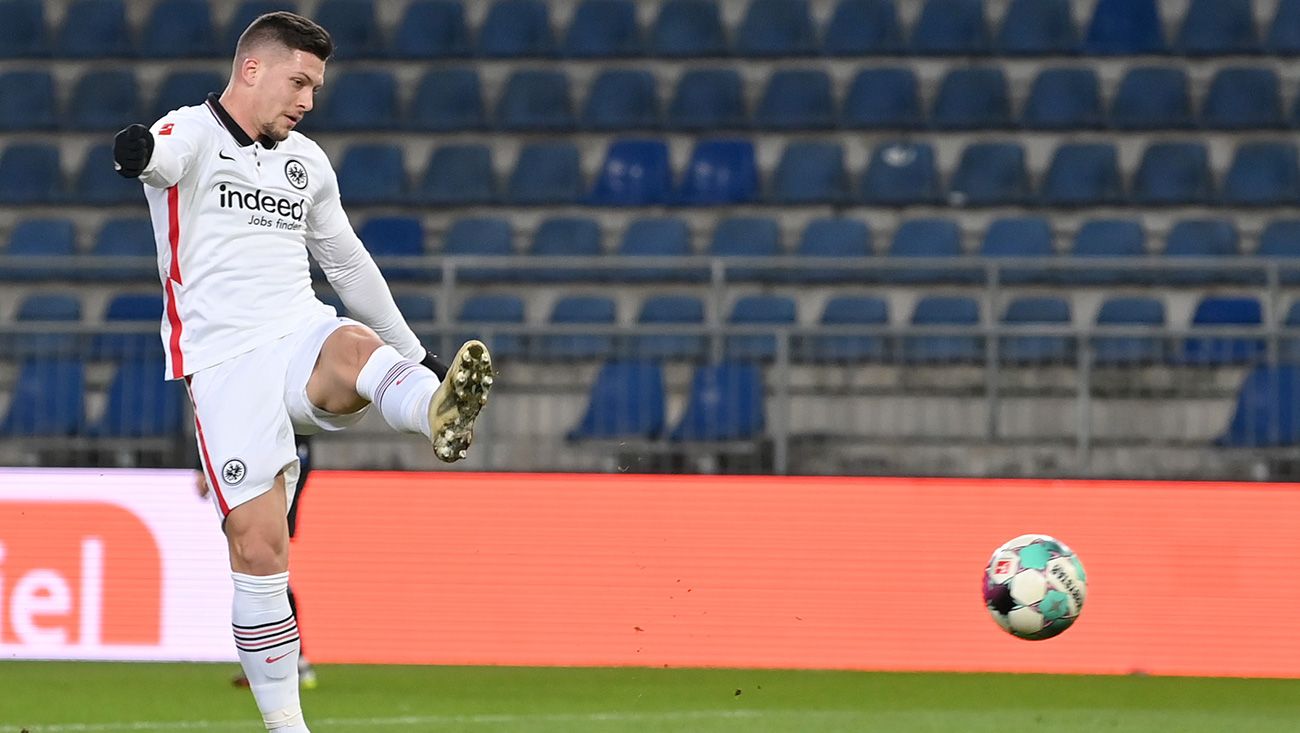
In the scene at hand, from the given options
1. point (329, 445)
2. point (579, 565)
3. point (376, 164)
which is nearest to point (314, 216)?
point (579, 565)

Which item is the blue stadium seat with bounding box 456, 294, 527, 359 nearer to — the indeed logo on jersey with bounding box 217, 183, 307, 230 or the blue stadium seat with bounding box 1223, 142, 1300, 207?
the blue stadium seat with bounding box 1223, 142, 1300, 207

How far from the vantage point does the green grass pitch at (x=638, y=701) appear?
7.68 m

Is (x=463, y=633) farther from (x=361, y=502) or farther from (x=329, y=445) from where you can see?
(x=329, y=445)

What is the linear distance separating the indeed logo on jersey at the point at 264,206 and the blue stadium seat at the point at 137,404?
6.23 m

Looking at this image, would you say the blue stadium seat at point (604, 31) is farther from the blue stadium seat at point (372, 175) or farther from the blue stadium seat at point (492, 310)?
the blue stadium seat at point (492, 310)

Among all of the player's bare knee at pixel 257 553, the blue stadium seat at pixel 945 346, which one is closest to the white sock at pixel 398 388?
the player's bare knee at pixel 257 553

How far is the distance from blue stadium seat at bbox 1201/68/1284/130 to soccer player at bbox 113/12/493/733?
10.1 m

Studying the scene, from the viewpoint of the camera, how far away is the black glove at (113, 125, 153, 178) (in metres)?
5.17

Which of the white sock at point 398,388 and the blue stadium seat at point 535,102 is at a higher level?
the blue stadium seat at point 535,102

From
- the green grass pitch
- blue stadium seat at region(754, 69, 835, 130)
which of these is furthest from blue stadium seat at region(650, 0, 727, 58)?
the green grass pitch

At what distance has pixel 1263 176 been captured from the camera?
1422 centimetres

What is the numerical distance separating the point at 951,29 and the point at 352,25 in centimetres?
468

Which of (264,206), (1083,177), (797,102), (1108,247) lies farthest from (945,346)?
(264,206)

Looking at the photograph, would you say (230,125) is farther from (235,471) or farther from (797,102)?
(797,102)
